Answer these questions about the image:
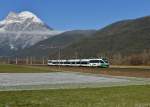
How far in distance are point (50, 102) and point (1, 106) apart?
276 centimetres

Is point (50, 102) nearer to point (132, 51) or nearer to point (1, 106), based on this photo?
point (1, 106)

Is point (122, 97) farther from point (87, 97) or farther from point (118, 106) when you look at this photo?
point (118, 106)

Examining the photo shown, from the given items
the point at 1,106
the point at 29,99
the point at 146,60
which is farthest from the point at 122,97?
the point at 146,60

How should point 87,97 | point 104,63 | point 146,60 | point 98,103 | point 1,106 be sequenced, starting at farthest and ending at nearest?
1. point 146,60
2. point 104,63
3. point 87,97
4. point 98,103
5. point 1,106

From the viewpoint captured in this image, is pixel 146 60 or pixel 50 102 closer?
pixel 50 102

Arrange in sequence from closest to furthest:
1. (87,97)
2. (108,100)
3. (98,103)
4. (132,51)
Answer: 1. (98,103)
2. (108,100)
3. (87,97)
4. (132,51)

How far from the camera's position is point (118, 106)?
711 inches

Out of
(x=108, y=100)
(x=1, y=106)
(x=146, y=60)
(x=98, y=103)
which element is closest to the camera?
(x=1, y=106)

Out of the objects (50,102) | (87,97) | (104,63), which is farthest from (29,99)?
(104,63)

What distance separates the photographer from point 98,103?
19297 millimetres

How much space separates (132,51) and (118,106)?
174m

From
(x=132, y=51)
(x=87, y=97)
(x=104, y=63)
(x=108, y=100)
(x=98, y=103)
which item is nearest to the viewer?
(x=98, y=103)

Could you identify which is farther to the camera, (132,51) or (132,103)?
(132,51)

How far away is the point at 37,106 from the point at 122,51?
17931cm
